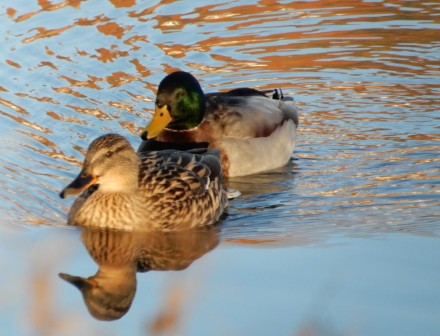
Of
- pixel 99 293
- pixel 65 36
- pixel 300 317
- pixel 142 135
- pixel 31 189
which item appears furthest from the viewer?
pixel 65 36

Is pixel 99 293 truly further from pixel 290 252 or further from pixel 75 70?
pixel 75 70

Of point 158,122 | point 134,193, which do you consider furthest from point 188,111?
point 134,193

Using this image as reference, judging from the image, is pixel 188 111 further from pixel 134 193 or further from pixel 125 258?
pixel 125 258

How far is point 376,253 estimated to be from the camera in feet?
30.0

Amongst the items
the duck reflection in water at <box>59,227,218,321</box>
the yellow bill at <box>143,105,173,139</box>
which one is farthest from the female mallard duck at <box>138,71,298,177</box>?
the duck reflection in water at <box>59,227,218,321</box>

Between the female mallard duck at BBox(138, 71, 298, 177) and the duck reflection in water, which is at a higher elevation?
the duck reflection in water

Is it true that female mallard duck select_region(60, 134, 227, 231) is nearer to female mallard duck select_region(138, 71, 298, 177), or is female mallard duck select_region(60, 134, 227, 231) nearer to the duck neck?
female mallard duck select_region(138, 71, 298, 177)

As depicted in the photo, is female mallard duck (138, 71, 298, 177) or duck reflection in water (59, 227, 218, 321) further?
female mallard duck (138, 71, 298, 177)

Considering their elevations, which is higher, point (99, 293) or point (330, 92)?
point (99, 293)

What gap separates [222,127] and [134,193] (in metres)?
2.35

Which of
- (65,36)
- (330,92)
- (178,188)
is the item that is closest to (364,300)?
(178,188)

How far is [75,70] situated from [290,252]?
5461 millimetres

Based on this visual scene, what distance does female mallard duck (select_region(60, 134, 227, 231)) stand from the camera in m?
Result: 9.73

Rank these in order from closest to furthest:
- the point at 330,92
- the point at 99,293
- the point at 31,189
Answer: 1. the point at 99,293
2. the point at 31,189
3. the point at 330,92
